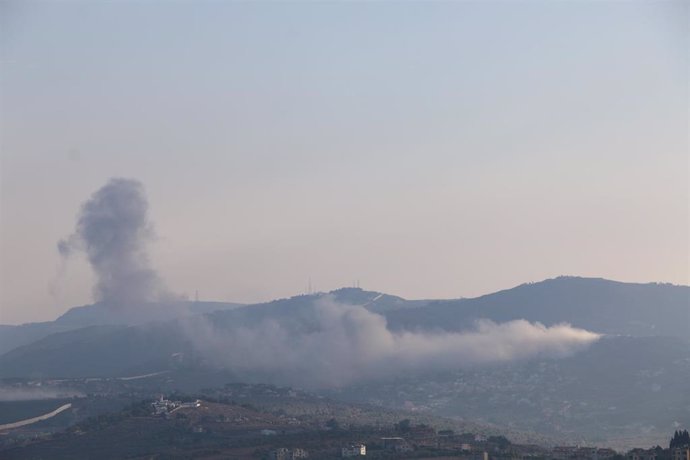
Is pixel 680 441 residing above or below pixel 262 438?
below

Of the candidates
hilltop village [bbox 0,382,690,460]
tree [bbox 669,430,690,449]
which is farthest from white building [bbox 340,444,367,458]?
Result: tree [bbox 669,430,690,449]

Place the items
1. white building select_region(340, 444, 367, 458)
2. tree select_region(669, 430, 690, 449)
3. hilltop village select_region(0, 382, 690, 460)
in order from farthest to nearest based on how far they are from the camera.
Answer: white building select_region(340, 444, 367, 458)
hilltop village select_region(0, 382, 690, 460)
tree select_region(669, 430, 690, 449)

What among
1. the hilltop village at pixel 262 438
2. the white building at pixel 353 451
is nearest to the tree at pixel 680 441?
the hilltop village at pixel 262 438

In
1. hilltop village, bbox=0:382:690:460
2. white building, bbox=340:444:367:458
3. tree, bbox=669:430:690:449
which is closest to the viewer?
tree, bbox=669:430:690:449

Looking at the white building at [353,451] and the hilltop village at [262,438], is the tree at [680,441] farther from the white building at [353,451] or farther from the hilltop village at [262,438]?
the white building at [353,451]

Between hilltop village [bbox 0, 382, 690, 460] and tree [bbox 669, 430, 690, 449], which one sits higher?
hilltop village [bbox 0, 382, 690, 460]

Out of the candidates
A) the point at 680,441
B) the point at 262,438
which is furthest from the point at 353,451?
the point at 680,441

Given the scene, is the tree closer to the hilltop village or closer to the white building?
the hilltop village

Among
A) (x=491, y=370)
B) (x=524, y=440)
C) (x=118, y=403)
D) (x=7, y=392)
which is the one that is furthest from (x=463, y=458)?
(x=491, y=370)

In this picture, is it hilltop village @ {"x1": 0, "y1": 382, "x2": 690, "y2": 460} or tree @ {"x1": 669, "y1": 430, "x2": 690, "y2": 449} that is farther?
hilltop village @ {"x1": 0, "y1": 382, "x2": 690, "y2": 460}

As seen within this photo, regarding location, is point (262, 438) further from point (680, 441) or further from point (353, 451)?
point (680, 441)

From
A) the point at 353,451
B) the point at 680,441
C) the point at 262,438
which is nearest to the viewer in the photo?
the point at 680,441

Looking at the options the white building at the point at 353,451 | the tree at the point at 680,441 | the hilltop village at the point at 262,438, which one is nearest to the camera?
the tree at the point at 680,441
